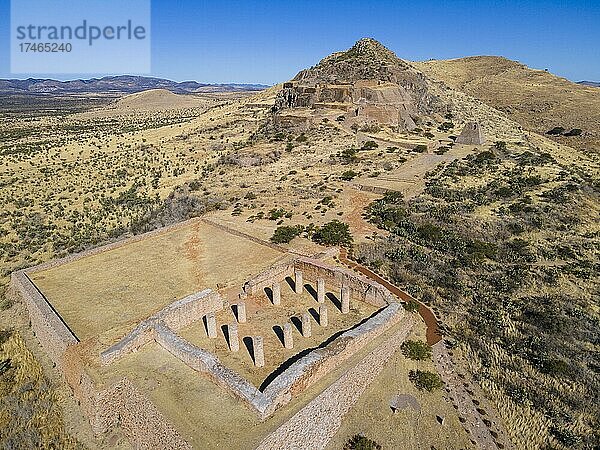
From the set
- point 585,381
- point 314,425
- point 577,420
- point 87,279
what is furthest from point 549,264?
point 87,279

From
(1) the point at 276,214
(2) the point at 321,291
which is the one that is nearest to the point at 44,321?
(2) the point at 321,291

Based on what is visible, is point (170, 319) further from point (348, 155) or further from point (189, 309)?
point (348, 155)

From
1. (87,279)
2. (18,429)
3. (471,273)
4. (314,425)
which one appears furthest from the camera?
(471,273)

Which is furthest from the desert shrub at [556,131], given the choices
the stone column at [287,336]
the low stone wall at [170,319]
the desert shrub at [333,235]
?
the stone column at [287,336]

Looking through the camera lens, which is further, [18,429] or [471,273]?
[471,273]

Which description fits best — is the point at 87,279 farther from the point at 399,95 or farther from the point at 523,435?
the point at 399,95

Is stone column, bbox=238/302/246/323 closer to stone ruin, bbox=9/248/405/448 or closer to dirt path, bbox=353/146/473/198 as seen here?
stone ruin, bbox=9/248/405/448

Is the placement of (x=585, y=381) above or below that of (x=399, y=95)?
below
